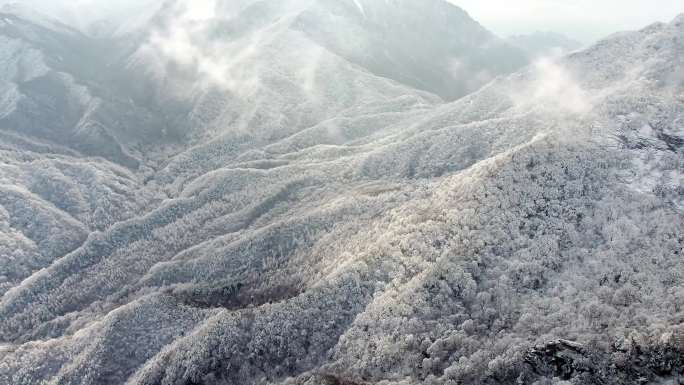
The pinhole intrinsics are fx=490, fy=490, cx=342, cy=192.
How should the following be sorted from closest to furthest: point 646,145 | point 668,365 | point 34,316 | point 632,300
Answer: point 668,365 < point 632,300 < point 646,145 < point 34,316

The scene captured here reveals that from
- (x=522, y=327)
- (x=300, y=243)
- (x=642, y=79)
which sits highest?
(x=642, y=79)

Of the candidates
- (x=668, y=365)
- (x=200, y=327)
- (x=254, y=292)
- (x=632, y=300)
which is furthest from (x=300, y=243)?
(x=668, y=365)

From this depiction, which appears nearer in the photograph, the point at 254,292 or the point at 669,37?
the point at 254,292

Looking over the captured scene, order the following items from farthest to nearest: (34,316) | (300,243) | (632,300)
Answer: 1. (34,316)
2. (300,243)
3. (632,300)

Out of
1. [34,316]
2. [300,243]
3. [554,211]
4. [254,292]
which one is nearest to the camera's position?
[554,211]

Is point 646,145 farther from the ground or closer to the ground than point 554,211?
farther from the ground

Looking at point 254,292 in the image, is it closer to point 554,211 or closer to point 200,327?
point 200,327

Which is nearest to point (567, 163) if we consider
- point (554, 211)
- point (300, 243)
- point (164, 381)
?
point (554, 211)

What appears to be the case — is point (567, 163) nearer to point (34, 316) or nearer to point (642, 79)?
point (642, 79)

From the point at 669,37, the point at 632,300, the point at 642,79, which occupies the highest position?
the point at 669,37
